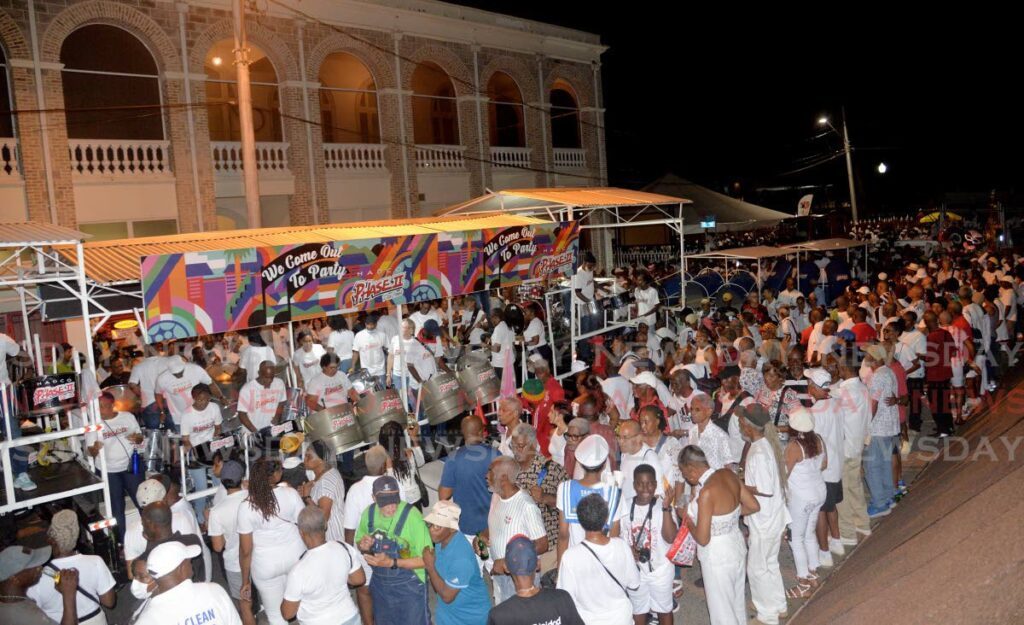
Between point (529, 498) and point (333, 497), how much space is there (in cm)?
169

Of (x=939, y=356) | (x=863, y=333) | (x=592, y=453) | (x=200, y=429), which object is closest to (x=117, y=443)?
(x=200, y=429)

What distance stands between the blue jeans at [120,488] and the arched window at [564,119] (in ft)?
73.1

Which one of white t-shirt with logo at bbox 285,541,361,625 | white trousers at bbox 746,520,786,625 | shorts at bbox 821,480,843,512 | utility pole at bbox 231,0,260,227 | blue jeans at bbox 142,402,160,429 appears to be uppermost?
utility pole at bbox 231,0,260,227

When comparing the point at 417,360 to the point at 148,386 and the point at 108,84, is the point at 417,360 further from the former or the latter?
the point at 108,84

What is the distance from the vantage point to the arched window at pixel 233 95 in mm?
20484

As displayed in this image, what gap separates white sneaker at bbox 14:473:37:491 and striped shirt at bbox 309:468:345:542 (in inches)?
137

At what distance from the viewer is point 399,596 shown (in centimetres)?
518

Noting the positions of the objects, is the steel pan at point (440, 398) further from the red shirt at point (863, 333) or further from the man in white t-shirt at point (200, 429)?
the red shirt at point (863, 333)

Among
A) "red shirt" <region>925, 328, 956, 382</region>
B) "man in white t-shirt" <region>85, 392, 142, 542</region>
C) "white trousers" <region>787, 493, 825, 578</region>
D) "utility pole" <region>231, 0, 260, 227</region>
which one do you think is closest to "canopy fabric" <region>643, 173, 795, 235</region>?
"red shirt" <region>925, 328, 956, 382</region>

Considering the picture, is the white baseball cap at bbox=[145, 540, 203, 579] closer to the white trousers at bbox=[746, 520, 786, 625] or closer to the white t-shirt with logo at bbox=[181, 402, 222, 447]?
the white trousers at bbox=[746, 520, 786, 625]

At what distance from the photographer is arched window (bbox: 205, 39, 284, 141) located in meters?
20.5

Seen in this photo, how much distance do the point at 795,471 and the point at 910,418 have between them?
5.63 meters

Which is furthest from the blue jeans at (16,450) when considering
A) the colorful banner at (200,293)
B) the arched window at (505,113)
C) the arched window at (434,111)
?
the arched window at (505,113)

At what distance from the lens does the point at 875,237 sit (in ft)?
110
